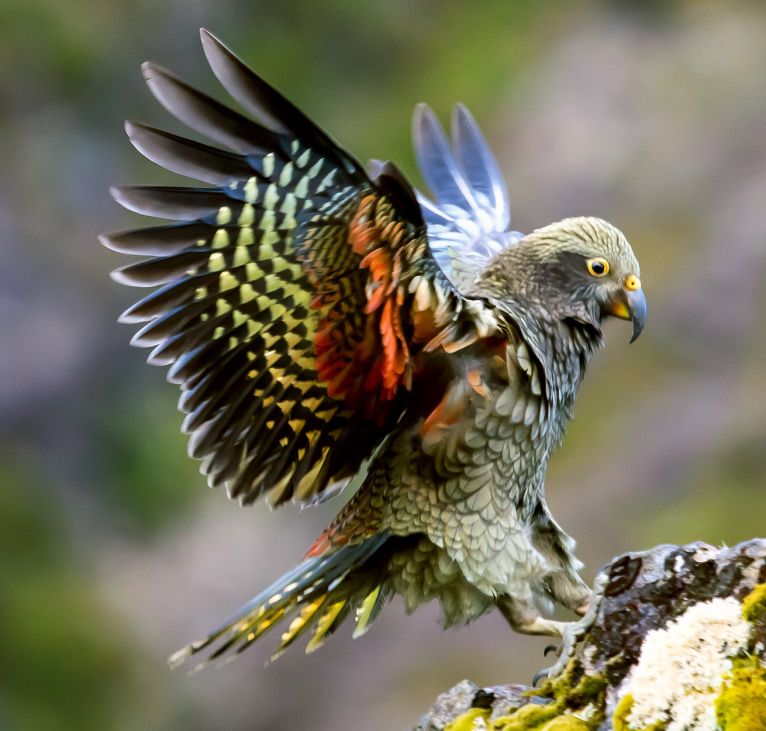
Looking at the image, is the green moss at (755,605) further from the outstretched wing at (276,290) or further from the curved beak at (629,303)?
the curved beak at (629,303)

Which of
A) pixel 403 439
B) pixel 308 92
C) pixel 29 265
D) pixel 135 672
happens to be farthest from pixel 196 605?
pixel 403 439

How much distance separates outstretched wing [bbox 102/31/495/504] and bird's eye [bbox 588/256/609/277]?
683mm

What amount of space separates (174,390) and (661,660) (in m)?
10.3

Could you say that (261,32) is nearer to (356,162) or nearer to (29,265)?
(29,265)

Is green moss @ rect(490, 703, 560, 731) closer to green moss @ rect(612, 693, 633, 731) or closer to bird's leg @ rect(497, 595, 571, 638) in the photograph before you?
green moss @ rect(612, 693, 633, 731)

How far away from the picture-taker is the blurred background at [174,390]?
10.7 meters

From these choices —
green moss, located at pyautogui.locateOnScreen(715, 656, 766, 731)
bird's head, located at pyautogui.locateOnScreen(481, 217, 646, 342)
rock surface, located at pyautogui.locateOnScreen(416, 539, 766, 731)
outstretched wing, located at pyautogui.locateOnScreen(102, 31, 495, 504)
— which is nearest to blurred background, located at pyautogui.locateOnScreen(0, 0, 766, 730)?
bird's head, located at pyautogui.locateOnScreen(481, 217, 646, 342)

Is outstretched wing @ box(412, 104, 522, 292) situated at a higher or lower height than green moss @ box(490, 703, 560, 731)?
higher

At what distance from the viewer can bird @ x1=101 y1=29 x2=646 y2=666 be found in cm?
371

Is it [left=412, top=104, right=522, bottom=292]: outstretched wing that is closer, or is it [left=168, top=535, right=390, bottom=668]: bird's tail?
[left=168, top=535, right=390, bottom=668]: bird's tail

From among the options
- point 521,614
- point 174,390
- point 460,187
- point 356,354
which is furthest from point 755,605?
point 174,390

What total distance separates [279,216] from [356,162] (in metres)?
0.38

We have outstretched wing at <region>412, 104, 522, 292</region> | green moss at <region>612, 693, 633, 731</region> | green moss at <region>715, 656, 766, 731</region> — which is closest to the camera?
green moss at <region>715, 656, 766, 731</region>

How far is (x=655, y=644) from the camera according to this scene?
11.1 ft
